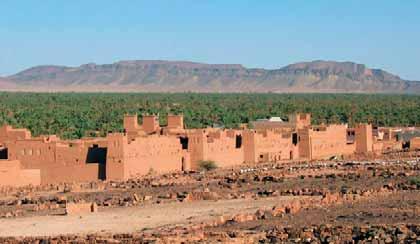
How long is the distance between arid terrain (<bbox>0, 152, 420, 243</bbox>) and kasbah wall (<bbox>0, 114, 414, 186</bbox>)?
3.44 feet

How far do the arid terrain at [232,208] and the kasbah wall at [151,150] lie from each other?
41.2 inches

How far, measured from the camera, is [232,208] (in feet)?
142

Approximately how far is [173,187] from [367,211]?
13.3m

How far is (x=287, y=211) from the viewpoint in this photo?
41.2m

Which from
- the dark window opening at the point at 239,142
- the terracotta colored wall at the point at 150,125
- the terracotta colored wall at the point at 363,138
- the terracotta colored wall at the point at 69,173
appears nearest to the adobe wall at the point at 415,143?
the terracotta colored wall at the point at 363,138

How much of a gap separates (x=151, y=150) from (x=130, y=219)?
16.7 m

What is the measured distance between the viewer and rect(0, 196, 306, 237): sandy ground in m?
38.3

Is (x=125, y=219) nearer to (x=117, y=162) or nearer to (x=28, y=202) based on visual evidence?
(x=28, y=202)

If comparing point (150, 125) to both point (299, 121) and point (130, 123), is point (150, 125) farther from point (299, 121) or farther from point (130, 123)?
point (299, 121)

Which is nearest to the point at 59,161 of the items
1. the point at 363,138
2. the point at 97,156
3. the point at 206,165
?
the point at 97,156

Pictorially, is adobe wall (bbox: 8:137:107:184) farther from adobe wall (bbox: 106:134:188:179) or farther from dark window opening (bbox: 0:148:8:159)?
dark window opening (bbox: 0:148:8:159)

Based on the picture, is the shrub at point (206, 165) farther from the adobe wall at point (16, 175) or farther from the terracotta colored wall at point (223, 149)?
the adobe wall at point (16, 175)

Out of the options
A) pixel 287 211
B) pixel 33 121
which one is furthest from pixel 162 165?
pixel 33 121

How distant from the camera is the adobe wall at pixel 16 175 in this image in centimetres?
5325
